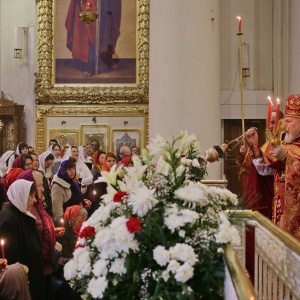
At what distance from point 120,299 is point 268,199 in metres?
4.23

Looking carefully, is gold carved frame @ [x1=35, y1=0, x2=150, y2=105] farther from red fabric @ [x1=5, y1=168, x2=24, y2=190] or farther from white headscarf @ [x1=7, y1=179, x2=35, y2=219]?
white headscarf @ [x1=7, y1=179, x2=35, y2=219]

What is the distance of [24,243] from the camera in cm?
533

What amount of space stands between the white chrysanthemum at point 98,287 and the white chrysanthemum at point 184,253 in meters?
0.34

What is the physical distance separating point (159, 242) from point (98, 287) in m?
0.33

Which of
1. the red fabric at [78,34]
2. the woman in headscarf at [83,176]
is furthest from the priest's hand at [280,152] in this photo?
the red fabric at [78,34]

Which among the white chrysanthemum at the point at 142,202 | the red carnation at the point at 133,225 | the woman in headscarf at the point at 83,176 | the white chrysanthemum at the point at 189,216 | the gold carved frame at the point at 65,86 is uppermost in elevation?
the gold carved frame at the point at 65,86

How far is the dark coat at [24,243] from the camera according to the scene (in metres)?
5.22

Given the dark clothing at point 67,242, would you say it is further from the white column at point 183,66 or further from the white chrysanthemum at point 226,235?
the white chrysanthemum at point 226,235

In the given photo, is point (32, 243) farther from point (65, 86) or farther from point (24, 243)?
point (65, 86)

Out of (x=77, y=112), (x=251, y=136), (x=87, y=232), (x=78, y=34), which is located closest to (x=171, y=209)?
(x=87, y=232)

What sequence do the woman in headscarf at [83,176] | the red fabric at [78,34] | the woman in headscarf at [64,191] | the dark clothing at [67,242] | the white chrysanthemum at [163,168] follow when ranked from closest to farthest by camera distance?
the white chrysanthemum at [163,168]
the dark clothing at [67,242]
the woman in headscarf at [64,191]
the woman in headscarf at [83,176]
the red fabric at [78,34]

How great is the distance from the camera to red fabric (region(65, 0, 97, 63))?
15594 millimetres

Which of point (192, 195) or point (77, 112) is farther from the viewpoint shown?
point (77, 112)

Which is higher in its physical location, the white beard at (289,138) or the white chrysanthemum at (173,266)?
the white beard at (289,138)
